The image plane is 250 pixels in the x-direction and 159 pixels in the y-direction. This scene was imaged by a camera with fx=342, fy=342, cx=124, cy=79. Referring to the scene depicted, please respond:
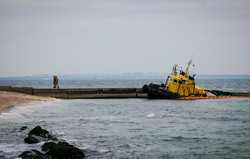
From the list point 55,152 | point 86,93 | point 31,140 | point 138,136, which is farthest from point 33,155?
point 86,93

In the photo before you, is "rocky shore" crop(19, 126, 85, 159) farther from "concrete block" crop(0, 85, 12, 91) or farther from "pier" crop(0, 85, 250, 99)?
"pier" crop(0, 85, 250, 99)

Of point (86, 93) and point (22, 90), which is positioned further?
point (86, 93)

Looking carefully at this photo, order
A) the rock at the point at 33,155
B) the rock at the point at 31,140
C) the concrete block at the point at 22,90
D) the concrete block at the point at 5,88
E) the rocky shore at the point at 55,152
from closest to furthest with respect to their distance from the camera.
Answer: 1. the rock at the point at 33,155
2. the rocky shore at the point at 55,152
3. the rock at the point at 31,140
4. the concrete block at the point at 5,88
5. the concrete block at the point at 22,90

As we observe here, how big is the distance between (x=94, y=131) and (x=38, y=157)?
6.95 m

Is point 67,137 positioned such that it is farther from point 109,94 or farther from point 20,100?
point 109,94

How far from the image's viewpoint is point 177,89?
3909 cm

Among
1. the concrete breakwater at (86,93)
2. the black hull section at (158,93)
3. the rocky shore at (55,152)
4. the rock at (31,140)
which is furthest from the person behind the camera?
the black hull section at (158,93)

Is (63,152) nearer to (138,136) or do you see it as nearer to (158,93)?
(138,136)

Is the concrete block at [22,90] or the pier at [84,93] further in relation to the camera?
the pier at [84,93]

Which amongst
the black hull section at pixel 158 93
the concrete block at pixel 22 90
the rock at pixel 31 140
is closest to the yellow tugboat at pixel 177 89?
the black hull section at pixel 158 93

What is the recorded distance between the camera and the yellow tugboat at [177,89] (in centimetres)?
3875

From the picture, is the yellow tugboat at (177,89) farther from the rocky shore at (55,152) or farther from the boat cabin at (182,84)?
the rocky shore at (55,152)

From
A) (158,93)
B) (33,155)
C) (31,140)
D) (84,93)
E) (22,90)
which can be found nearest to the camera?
(33,155)

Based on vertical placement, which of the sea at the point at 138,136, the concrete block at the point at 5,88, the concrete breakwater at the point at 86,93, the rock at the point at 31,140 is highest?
the concrete block at the point at 5,88
